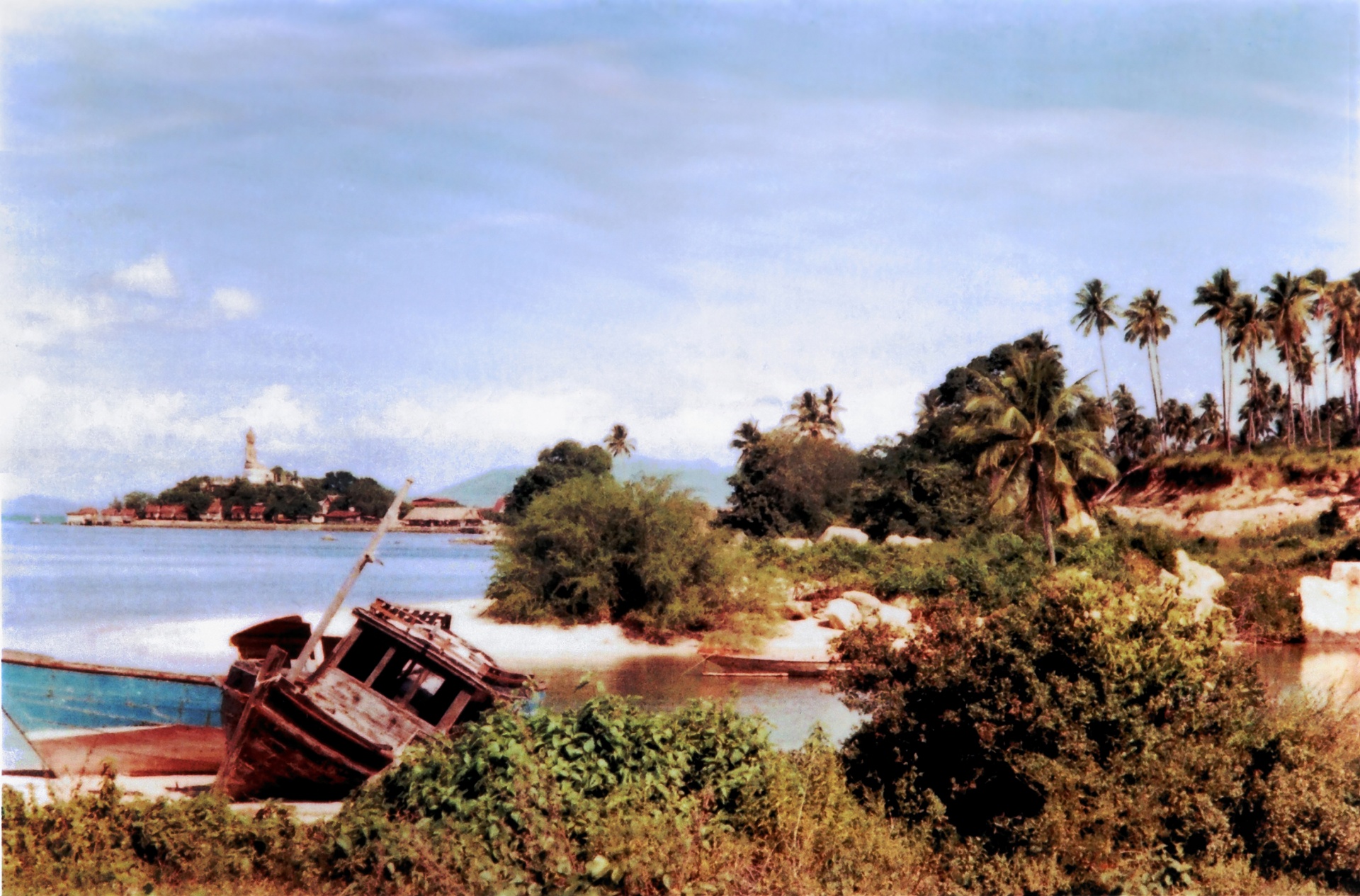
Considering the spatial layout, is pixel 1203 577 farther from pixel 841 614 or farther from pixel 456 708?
pixel 456 708

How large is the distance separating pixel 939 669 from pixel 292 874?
4752 mm

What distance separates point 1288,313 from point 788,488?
2721 centimetres

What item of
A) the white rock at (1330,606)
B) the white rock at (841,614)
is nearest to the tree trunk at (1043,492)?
the white rock at (1330,606)

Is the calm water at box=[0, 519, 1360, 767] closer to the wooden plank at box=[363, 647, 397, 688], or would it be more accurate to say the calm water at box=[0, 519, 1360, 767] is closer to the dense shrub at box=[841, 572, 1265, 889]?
the dense shrub at box=[841, 572, 1265, 889]

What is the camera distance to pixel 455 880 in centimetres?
694

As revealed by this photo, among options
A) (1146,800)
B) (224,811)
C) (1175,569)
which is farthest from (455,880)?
(1175,569)

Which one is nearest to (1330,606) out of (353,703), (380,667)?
(380,667)

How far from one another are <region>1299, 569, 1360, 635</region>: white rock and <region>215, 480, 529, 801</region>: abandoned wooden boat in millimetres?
28811

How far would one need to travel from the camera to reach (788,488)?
6688 cm

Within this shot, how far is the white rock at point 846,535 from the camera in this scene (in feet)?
165

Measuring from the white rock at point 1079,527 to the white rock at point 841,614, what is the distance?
12450 mm

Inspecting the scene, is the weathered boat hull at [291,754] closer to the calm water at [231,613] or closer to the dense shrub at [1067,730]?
the calm water at [231,613]

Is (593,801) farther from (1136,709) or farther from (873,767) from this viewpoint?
(1136,709)

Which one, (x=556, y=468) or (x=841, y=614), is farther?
(x=556, y=468)
